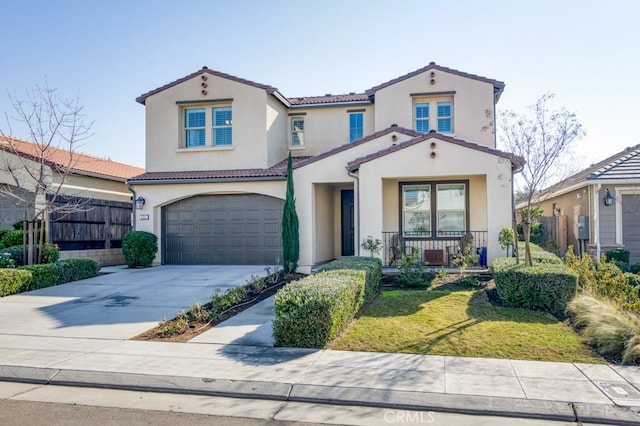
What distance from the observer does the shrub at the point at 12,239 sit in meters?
15.3

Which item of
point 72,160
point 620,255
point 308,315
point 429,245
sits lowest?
point 308,315

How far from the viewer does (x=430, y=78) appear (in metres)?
17.2

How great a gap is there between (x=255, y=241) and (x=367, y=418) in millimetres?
12275

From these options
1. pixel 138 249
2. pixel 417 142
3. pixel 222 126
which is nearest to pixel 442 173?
pixel 417 142

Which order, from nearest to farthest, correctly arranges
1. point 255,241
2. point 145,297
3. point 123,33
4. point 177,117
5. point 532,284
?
point 532,284, point 145,297, point 123,33, point 255,241, point 177,117

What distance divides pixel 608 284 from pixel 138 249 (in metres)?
13.5

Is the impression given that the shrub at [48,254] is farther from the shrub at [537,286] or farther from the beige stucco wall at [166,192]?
the shrub at [537,286]

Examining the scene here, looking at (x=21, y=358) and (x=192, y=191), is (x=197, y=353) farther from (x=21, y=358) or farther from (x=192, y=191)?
(x=192, y=191)

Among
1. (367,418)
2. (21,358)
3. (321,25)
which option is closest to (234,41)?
(321,25)

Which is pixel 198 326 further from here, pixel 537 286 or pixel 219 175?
pixel 219 175

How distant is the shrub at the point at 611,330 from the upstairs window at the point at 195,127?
45.4 feet

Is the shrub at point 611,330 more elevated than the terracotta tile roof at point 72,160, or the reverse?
the terracotta tile roof at point 72,160

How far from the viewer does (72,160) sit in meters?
18.0

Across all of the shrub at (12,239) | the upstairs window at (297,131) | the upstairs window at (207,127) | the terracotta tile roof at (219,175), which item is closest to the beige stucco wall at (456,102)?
the upstairs window at (297,131)
